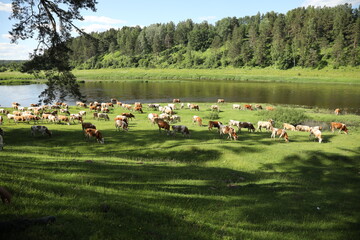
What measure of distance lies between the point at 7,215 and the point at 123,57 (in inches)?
7781

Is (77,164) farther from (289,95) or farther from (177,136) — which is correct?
(289,95)

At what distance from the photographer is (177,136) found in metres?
27.2

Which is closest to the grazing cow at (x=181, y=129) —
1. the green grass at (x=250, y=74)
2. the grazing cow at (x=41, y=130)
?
the grazing cow at (x=41, y=130)

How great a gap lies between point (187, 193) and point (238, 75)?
12752 cm

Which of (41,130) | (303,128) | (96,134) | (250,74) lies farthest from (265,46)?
(41,130)

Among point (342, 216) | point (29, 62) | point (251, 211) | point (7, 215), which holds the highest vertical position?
point (29, 62)

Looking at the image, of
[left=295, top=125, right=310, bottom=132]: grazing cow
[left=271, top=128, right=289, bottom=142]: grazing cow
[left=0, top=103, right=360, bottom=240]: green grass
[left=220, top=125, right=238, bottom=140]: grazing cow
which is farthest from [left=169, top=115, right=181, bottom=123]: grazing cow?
[left=295, top=125, right=310, bottom=132]: grazing cow

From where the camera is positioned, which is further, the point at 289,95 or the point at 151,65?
the point at 151,65

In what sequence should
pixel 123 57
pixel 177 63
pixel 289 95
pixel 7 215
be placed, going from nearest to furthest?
pixel 7 215
pixel 289 95
pixel 177 63
pixel 123 57

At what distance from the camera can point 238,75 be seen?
5172 inches

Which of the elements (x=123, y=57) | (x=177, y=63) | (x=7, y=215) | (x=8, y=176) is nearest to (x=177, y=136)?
(x=8, y=176)

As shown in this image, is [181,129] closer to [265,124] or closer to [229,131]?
[229,131]

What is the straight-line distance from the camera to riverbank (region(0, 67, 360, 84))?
107 meters

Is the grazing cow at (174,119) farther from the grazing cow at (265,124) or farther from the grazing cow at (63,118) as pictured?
the grazing cow at (63,118)
